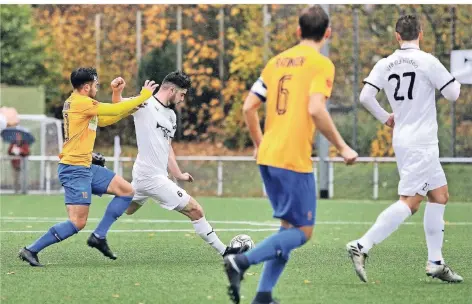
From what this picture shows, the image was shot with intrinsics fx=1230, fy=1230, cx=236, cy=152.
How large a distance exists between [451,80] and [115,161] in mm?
17895

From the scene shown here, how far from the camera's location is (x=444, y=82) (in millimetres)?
9430

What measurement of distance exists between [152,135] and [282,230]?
3981 millimetres

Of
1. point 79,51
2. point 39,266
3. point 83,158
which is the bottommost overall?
point 39,266

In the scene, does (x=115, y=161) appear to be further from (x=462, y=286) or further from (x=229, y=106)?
(x=462, y=286)

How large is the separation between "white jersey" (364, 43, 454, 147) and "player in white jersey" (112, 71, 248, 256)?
255cm

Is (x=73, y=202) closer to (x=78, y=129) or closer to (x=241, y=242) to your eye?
(x=78, y=129)

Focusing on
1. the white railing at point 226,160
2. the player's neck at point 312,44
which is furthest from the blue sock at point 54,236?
the white railing at point 226,160

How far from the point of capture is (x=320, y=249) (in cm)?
1259

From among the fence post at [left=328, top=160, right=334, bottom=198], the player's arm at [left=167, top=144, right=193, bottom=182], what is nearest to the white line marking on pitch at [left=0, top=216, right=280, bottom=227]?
the player's arm at [left=167, top=144, right=193, bottom=182]

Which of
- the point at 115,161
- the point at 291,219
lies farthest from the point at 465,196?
the point at 291,219

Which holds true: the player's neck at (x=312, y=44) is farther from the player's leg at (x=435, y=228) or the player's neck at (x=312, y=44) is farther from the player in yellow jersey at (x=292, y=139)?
the player's leg at (x=435, y=228)

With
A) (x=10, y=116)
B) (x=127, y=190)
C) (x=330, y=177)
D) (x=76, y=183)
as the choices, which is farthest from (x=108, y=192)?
(x=330, y=177)

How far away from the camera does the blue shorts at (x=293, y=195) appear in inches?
303

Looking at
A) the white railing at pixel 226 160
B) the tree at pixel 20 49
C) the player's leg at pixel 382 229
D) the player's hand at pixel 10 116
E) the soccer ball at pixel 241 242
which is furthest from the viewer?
the tree at pixel 20 49
